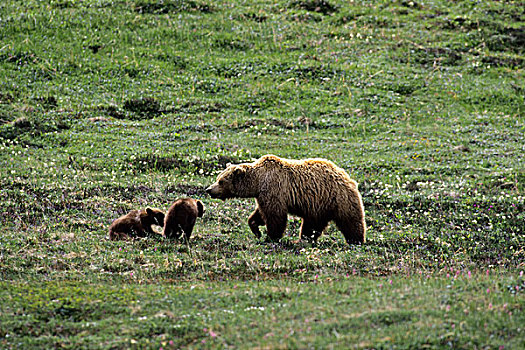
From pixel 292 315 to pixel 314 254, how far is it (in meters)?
3.79

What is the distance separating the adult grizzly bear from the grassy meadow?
0.56 metres

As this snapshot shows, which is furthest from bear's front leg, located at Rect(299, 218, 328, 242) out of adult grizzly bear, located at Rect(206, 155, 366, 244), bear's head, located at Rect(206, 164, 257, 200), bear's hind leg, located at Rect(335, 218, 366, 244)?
bear's head, located at Rect(206, 164, 257, 200)

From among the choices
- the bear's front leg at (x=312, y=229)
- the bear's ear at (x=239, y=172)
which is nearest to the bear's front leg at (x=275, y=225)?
the bear's front leg at (x=312, y=229)

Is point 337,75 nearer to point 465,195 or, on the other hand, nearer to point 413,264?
point 465,195

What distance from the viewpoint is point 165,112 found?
24.4m

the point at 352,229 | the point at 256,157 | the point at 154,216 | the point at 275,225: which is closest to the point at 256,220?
the point at 275,225

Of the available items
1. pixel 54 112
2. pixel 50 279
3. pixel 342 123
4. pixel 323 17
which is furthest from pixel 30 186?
pixel 323 17

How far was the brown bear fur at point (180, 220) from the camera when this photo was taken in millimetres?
12281

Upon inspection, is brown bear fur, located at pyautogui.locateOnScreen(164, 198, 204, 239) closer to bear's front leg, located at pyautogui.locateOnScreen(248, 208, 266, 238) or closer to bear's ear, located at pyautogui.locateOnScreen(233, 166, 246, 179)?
bear's ear, located at pyautogui.locateOnScreen(233, 166, 246, 179)

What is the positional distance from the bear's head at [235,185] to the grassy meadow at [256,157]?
1.02 metres

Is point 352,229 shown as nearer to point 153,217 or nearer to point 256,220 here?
point 256,220

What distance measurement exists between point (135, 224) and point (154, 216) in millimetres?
561

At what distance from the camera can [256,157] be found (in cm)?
1970

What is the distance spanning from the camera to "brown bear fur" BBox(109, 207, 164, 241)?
12359mm
